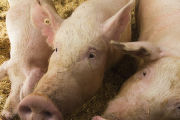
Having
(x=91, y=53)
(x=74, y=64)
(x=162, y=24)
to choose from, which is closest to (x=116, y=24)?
(x=91, y=53)

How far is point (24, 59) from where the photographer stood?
233 cm

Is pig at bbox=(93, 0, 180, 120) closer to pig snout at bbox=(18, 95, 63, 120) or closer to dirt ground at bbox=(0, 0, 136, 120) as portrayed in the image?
pig snout at bbox=(18, 95, 63, 120)

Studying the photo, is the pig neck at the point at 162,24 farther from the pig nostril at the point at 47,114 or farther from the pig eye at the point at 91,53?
the pig nostril at the point at 47,114

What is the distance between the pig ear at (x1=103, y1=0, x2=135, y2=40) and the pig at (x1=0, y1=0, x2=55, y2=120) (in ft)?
1.79

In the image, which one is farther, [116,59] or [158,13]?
[158,13]

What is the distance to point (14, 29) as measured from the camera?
2561 mm

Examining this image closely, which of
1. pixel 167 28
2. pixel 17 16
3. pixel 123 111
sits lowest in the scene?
pixel 123 111

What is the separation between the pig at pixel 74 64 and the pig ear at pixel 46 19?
23 mm

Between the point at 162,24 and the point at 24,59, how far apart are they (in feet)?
4.49

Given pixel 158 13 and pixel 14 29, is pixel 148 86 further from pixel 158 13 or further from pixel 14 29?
pixel 14 29

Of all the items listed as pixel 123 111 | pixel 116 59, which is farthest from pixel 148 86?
pixel 116 59

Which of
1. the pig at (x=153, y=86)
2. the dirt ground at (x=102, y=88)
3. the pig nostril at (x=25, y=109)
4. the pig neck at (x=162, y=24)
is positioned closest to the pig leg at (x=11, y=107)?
the dirt ground at (x=102, y=88)

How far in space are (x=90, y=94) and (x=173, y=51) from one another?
2.38 ft

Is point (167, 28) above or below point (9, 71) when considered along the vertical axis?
above
